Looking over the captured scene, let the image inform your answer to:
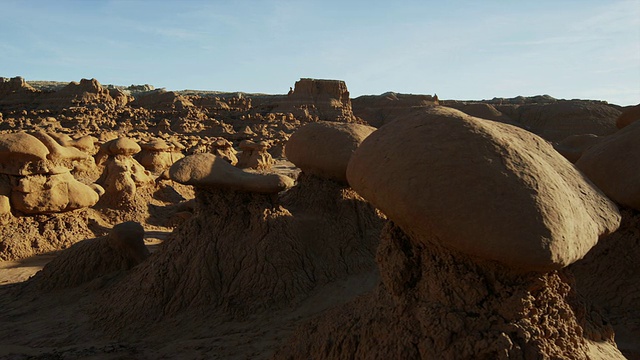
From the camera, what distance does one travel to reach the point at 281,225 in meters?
5.28

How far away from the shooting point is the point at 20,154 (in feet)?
23.2

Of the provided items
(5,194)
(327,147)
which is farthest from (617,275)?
(5,194)

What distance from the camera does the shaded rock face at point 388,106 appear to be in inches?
1442

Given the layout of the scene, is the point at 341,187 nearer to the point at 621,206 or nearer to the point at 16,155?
the point at 621,206

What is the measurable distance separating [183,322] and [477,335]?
3.13m

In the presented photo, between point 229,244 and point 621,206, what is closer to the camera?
point 621,206

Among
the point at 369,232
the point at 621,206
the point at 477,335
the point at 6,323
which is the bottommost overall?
the point at 6,323

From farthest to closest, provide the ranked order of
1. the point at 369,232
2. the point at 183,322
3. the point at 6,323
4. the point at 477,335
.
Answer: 1. the point at 369,232
2. the point at 6,323
3. the point at 183,322
4. the point at 477,335

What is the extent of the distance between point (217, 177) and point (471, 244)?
326 cm

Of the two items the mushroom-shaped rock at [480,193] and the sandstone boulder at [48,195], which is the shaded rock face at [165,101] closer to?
the sandstone boulder at [48,195]

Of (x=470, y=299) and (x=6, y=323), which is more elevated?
(x=470, y=299)

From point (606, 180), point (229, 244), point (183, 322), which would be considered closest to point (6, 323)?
point (183, 322)

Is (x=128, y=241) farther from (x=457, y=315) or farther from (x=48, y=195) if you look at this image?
(x=457, y=315)

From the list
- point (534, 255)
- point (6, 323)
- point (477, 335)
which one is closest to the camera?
point (534, 255)
